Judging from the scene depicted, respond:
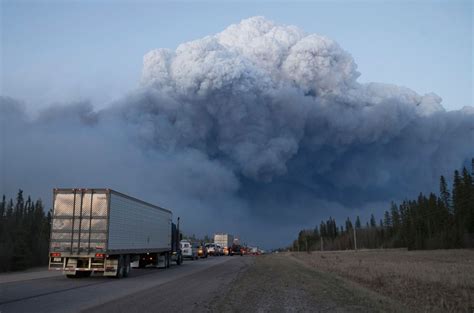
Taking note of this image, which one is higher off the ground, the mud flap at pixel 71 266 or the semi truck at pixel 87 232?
the semi truck at pixel 87 232

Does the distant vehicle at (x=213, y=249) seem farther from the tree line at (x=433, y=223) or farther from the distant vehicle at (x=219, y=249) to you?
the tree line at (x=433, y=223)

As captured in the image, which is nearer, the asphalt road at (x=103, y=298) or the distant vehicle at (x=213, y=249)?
the asphalt road at (x=103, y=298)

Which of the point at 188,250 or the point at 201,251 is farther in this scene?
the point at 201,251

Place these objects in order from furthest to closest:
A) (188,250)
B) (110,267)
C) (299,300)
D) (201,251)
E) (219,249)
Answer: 1. (219,249)
2. (201,251)
3. (188,250)
4. (110,267)
5. (299,300)

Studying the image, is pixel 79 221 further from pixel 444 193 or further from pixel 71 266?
pixel 444 193

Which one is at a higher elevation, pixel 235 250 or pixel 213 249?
pixel 213 249

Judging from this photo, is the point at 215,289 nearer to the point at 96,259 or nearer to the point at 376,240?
the point at 96,259

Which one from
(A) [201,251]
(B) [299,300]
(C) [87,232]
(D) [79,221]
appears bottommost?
(B) [299,300]

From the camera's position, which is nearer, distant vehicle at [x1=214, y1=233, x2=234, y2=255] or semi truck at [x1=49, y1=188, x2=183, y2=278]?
semi truck at [x1=49, y1=188, x2=183, y2=278]

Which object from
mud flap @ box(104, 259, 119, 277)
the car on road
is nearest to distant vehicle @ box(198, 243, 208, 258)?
the car on road

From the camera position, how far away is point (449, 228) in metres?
111

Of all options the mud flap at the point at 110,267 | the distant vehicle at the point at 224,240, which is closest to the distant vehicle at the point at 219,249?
the distant vehicle at the point at 224,240

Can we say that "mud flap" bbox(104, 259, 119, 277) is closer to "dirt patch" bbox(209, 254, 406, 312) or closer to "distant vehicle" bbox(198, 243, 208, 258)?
"dirt patch" bbox(209, 254, 406, 312)

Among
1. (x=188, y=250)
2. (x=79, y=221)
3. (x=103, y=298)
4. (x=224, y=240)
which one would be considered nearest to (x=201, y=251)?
(x=188, y=250)
